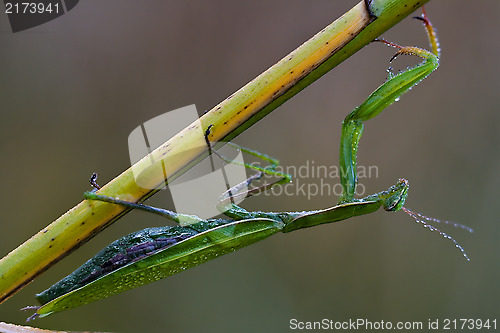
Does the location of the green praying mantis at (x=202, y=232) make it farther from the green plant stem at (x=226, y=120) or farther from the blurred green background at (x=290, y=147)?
the blurred green background at (x=290, y=147)

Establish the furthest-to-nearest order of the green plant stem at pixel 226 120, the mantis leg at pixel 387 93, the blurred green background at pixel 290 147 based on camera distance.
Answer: the blurred green background at pixel 290 147
the mantis leg at pixel 387 93
the green plant stem at pixel 226 120

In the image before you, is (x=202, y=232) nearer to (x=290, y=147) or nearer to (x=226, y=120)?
(x=226, y=120)

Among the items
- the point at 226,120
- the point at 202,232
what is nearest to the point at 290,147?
the point at 202,232

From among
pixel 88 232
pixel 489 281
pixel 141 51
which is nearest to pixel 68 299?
pixel 88 232

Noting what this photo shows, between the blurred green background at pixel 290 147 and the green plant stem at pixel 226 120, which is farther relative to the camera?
the blurred green background at pixel 290 147

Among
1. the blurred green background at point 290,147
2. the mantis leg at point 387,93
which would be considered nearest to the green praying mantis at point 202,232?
the mantis leg at point 387,93
